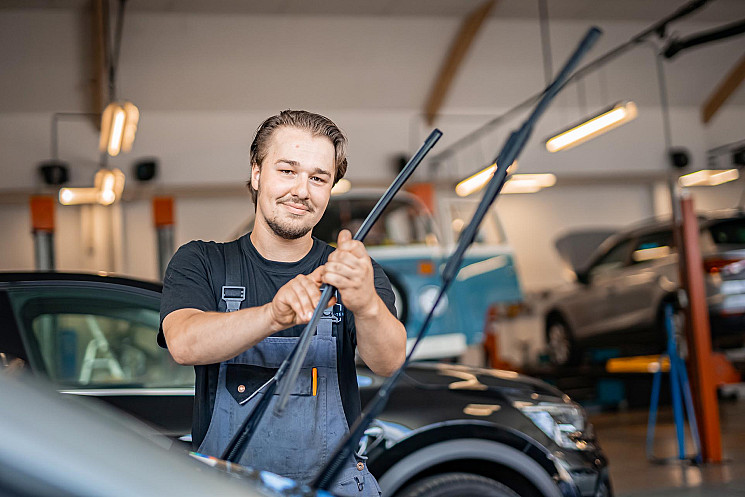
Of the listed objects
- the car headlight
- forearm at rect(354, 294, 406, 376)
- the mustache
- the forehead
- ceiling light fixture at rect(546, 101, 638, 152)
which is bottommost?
the car headlight

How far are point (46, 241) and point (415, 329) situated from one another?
19.7ft

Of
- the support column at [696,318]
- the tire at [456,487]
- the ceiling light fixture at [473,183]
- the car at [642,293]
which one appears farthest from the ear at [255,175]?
the ceiling light fixture at [473,183]

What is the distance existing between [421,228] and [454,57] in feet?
17.8

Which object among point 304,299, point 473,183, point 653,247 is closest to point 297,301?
point 304,299

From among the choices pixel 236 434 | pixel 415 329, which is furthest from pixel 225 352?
pixel 415 329

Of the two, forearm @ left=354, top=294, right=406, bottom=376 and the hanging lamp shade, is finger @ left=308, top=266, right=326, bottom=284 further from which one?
the hanging lamp shade

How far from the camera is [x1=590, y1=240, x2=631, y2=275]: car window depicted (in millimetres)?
8875

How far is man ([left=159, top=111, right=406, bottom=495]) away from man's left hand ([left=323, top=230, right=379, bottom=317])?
0.10 meters

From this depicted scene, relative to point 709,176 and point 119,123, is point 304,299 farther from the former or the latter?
point 709,176

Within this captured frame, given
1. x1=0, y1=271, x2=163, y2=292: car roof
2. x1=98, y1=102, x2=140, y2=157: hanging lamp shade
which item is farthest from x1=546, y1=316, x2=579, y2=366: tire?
x1=0, y1=271, x2=163, y2=292: car roof

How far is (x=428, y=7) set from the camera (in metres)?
12.1

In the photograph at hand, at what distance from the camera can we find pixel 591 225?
16.2 meters

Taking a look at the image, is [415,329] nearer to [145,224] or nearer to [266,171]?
[266,171]

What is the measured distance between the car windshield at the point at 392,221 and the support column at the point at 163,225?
12.0ft
